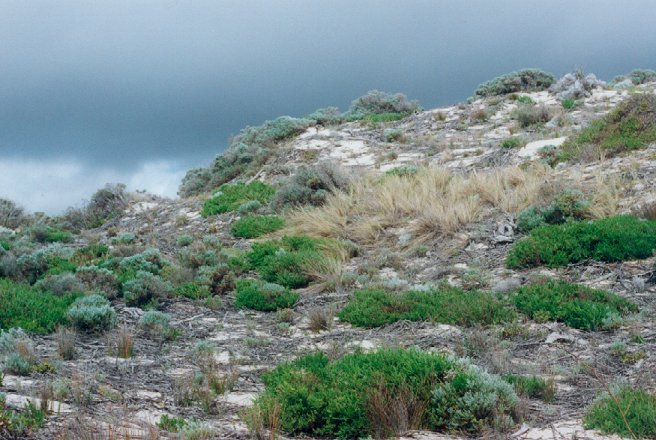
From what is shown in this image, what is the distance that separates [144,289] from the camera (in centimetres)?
942

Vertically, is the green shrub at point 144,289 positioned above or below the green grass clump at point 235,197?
below

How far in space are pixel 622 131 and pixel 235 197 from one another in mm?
9134

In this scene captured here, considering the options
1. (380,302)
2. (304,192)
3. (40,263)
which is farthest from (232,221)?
(380,302)

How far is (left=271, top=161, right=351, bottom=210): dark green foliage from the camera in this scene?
1542 cm

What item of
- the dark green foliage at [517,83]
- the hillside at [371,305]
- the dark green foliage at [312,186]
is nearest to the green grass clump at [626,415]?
the hillside at [371,305]

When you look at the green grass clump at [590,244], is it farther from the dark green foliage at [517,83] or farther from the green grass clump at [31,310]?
the dark green foliage at [517,83]

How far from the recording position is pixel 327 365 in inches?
231

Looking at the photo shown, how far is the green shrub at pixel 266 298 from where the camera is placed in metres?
9.23

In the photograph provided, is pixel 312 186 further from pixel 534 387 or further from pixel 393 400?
pixel 393 400

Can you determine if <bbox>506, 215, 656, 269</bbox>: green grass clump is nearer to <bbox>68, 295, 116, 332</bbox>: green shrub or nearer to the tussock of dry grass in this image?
the tussock of dry grass

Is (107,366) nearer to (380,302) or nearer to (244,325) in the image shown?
(244,325)

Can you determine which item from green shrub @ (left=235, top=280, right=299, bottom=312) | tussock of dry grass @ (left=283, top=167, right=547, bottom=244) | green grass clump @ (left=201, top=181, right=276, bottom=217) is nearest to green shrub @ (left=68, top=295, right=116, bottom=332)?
green shrub @ (left=235, top=280, right=299, bottom=312)

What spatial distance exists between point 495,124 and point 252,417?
17844 millimetres

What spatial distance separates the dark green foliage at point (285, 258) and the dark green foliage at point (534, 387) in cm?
515
